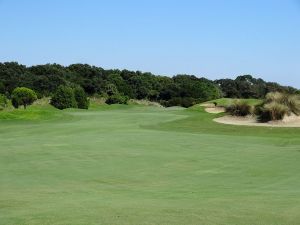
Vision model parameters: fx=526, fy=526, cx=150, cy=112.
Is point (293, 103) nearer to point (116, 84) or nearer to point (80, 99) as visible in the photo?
point (80, 99)

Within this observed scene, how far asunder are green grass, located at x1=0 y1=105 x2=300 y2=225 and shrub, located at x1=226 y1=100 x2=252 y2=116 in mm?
4980

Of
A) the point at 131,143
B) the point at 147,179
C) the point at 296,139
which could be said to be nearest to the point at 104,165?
the point at 147,179

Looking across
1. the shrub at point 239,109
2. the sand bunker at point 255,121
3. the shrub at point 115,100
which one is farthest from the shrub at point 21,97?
the sand bunker at point 255,121

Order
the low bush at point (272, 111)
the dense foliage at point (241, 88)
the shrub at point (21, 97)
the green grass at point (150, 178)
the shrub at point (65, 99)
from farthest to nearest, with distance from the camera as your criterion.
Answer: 1. the dense foliage at point (241, 88)
2. the shrub at point (21, 97)
3. the shrub at point (65, 99)
4. the low bush at point (272, 111)
5. the green grass at point (150, 178)

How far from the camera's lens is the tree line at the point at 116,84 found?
3649 inches

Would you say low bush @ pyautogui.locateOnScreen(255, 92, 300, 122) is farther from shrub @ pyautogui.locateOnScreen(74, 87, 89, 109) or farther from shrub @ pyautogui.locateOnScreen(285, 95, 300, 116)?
shrub @ pyautogui.locateOnScreen(74, 87, 89, 109)

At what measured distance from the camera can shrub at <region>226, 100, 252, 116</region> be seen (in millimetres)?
36656

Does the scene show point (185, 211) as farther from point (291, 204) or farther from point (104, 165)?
point (104, 165)

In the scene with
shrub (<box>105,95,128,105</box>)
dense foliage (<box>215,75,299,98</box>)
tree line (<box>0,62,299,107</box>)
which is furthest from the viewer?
dense foliage (<box>215,75,299,98</box>)

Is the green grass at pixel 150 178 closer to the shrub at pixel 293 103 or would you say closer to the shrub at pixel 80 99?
the shrub at pixel 293 103

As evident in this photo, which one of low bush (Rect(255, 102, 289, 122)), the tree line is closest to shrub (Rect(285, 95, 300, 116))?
low bush (Rect(255, 102, 289, 122))

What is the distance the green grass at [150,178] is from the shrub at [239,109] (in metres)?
4.98

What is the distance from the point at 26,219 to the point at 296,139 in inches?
843

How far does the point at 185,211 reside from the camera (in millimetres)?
9297
